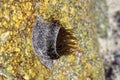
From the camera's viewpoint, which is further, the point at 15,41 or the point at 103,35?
the point at 103,35

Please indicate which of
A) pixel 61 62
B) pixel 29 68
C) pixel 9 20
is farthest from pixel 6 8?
pixel 61 62

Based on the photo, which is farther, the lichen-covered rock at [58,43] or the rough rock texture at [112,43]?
the rough rock texture at [112,43]

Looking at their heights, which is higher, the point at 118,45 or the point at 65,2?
the point at 65,2

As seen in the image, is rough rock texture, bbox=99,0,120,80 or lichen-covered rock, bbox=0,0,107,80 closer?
lichen-covered rock, bbox=0,0,107,80

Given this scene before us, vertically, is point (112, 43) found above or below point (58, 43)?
below

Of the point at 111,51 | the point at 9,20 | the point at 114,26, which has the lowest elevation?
the point at 111,51

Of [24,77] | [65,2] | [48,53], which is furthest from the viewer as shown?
[65,2]

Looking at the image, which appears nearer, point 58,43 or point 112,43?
point 58,43

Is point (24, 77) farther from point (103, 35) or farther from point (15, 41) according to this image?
point (103, 35)
